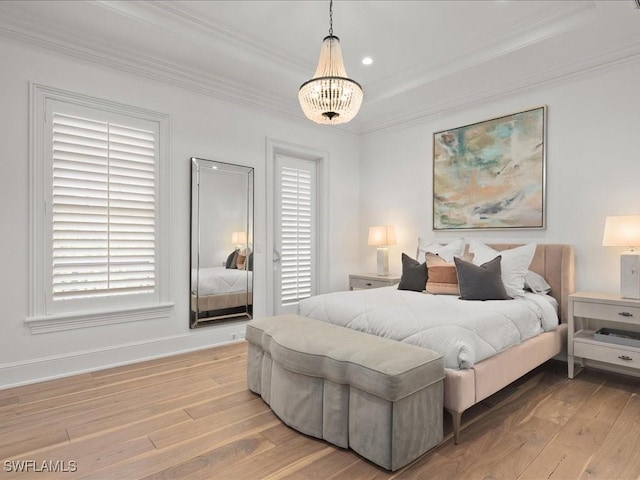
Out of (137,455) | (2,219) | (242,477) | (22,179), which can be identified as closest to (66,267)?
(2,219)

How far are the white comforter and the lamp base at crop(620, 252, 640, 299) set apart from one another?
1.73ft

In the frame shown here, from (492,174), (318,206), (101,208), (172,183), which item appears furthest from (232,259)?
(492,174)

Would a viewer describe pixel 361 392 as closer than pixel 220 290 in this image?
Yes

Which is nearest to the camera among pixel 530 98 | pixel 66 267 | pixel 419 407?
pixel 419 407

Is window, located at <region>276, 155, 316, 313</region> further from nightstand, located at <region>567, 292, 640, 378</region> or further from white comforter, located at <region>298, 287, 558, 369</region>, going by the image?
nightstand, located at <region>567, 292, 640, 378</region>

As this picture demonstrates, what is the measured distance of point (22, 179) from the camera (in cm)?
292

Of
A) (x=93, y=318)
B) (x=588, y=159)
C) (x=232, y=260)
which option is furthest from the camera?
(x=232, y=260)

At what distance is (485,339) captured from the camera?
2.37 metres

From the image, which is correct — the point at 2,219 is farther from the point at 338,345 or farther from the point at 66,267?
the point at 338,345

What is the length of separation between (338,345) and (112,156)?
2627 mm

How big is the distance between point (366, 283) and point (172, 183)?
8.56 feet

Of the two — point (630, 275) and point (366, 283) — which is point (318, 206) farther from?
point (630, 275)

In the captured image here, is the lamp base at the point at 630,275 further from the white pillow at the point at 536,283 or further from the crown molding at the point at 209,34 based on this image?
the crown molding at the point at 209,34

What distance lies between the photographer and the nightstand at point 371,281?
15.2 ft
